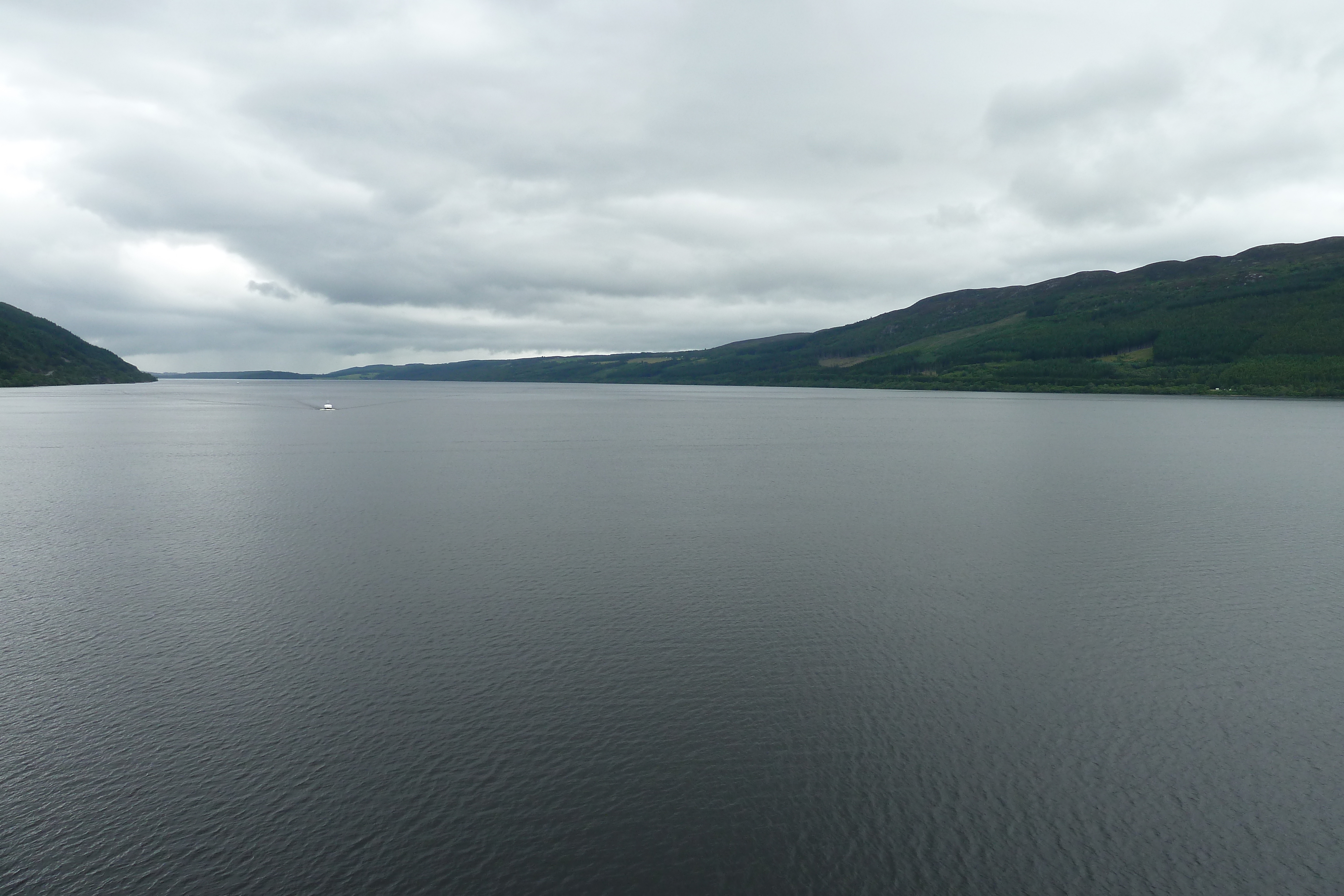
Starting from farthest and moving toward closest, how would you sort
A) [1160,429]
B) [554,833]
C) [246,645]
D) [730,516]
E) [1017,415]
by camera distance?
1. [1017,415]
2. [1160,429]
3. [730,516]
4. [246,645]
5. [554,833]

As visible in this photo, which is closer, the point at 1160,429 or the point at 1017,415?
the point at 1160,429

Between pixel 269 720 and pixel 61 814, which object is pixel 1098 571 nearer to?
pixel 269 720

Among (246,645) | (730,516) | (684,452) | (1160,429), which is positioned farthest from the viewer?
(1160,429)

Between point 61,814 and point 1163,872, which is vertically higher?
point 61,814

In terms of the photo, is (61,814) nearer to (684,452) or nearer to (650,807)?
(650,807)

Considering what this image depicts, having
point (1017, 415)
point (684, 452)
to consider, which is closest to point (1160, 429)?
point (1017, 415)

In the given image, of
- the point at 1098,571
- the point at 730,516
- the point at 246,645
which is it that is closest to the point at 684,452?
the point at 730,516
